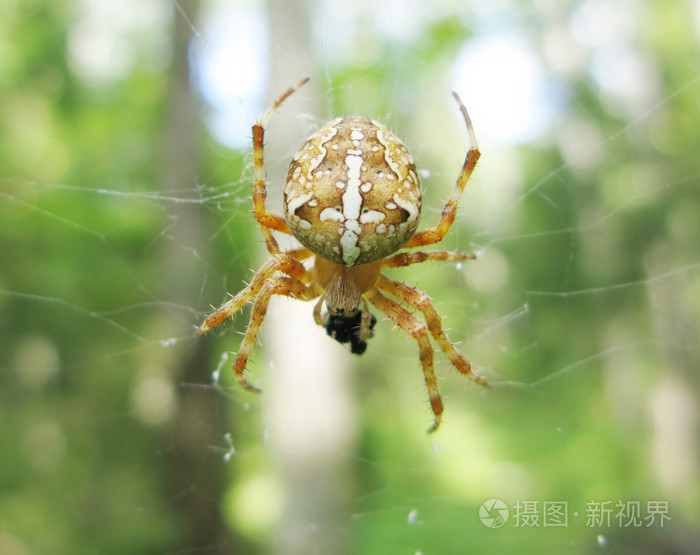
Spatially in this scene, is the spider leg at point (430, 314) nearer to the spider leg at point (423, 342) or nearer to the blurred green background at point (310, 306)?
the spider leg at point (423, 342)

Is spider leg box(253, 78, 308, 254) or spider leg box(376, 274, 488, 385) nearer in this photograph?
spider leg box(253, 78, 308, 254)

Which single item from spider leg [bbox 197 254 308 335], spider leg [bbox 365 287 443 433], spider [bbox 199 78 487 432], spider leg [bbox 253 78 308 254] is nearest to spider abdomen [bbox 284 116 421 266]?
spider [bbox 199 78 487 432]

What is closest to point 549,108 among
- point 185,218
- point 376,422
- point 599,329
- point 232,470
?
point 599,329

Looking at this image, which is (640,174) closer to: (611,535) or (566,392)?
(566,392)

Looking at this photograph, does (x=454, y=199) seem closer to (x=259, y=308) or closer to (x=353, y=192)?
(x=353, y=192)

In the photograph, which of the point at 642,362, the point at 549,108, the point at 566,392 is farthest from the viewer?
the point at 642,362

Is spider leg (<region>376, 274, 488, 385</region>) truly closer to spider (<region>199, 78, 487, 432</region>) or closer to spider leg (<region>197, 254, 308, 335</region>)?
spider (<region>199, 78, 487, 432</region>)

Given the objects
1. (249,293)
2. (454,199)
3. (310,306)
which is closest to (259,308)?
(249,293)
